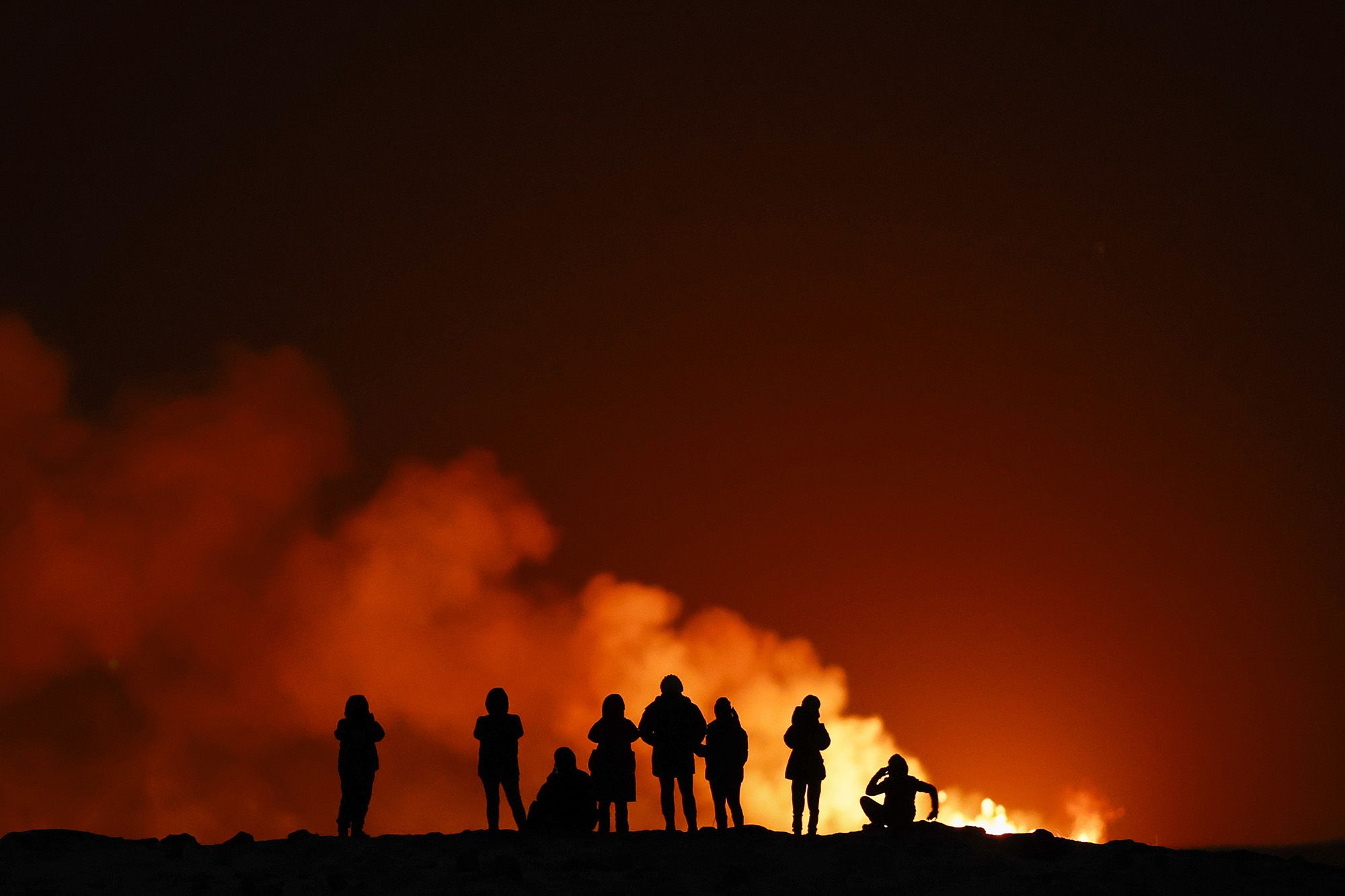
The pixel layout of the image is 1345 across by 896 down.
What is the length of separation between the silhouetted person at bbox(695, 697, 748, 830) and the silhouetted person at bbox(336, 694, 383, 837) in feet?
15.7

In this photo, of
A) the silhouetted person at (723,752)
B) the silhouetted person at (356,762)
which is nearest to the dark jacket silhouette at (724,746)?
the silhouetted person at (723,752)

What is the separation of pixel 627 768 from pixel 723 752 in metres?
1.42

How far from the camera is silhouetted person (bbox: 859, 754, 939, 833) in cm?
2058

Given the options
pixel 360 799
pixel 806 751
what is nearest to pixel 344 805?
pixel 360 799

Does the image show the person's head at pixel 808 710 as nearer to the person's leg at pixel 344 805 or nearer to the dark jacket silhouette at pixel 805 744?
the dark jacket silhouette at pixel 805 744

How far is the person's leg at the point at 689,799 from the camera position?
20.0 meters

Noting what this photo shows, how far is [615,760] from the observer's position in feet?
64.8

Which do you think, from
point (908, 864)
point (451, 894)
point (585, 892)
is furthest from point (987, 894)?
point (451, 894)

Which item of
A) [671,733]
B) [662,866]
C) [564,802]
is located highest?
[671,733]

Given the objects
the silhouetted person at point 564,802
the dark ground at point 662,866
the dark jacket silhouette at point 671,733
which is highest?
the dark jacket silhouette at point 671,733

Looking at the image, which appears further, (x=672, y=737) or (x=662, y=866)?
(x=672, y=737)

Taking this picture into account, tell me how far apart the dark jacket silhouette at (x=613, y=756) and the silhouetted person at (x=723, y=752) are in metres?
1.12

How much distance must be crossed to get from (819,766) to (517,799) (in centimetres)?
443

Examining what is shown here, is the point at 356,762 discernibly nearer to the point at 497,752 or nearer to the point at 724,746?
the point at 497,752
